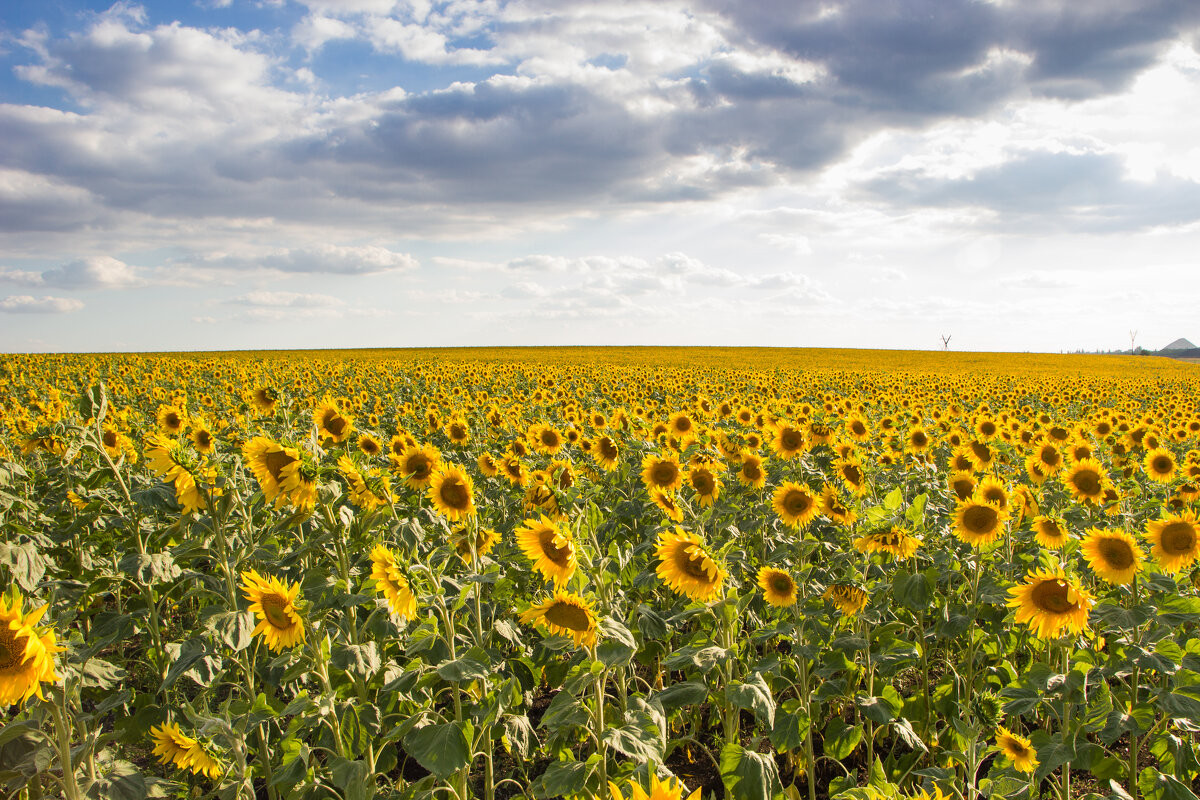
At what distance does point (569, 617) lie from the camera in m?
2.53

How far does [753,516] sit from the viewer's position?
17.3 feet

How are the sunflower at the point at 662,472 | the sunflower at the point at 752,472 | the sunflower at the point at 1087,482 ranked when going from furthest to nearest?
1. the sunflower at the point at 752,472
2. the sunflower at the point at 1087,482
3. the sunflower at the point at 662,472

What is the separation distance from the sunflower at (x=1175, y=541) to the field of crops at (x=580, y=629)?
0.02m

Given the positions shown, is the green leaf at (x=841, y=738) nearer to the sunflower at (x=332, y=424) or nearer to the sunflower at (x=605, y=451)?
the sunflower at (x=605, y=451)

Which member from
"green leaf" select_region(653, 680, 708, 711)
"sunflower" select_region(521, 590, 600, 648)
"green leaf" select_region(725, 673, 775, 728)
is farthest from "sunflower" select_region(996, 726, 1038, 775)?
"sunflower" select_region(521, 590, 600, 648)

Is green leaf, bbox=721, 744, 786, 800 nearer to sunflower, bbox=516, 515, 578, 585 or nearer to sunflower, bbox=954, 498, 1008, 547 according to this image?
sunflower, bbox=516, 515, 578, 585

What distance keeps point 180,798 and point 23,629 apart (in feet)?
5.18

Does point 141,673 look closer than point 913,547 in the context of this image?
No

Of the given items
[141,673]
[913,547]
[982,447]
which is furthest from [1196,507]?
[141,673]

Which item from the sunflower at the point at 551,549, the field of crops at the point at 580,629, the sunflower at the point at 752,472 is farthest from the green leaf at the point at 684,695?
the sunflower at the point at 752,472

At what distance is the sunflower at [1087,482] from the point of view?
543 centimetres

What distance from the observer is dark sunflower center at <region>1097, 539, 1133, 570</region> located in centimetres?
364

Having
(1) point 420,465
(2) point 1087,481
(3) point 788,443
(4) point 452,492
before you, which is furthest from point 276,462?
(2) point 1087,481

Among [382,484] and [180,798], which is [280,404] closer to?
[382,484]
